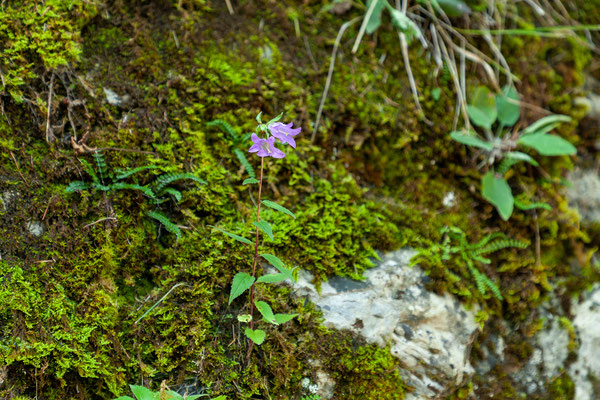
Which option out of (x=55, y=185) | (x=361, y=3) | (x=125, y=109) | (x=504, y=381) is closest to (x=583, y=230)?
(x=504, y=381)

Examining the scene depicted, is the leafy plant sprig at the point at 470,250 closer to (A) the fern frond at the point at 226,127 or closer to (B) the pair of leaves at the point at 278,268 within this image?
(B) the pair of leaves at the point at 278,268

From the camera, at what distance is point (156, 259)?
89.7 inches

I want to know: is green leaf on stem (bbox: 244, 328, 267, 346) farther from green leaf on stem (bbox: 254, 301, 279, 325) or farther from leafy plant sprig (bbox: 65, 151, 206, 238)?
leafy plant sprig (bbox: 65, 151, 206, 238)

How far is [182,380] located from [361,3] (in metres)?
3.06

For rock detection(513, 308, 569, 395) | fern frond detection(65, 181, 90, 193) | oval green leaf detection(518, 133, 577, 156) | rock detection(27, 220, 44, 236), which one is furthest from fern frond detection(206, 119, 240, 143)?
rock detection(513, 308, 569, 395)

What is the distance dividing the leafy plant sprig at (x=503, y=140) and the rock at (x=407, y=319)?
35.1 inches

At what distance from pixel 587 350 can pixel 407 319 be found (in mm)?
1712

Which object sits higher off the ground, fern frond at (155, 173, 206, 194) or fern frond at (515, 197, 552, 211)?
fern frond at (155, 173, 206, 194)

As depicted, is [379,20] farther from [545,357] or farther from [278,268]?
[545,357]

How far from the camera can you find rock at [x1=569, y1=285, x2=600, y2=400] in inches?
120

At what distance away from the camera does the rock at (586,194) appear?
347 centimetres

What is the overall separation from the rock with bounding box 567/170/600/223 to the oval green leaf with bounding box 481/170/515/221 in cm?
85

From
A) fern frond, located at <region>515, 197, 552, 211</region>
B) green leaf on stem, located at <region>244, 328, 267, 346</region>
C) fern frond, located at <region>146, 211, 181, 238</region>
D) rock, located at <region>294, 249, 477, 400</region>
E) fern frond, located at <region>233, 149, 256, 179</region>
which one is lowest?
rock, located at <region>294, 249, 477, 400</region>

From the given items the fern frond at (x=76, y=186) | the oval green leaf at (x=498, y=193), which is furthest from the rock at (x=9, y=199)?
the oval green leaf at (x=498, y=193)
